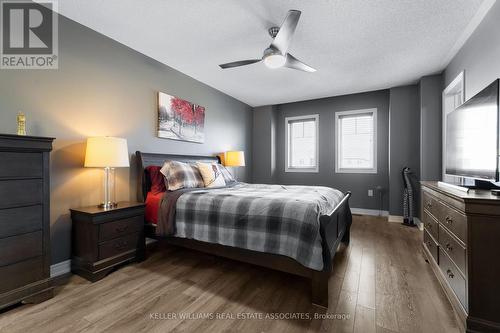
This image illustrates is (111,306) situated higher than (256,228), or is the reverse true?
(256,228)

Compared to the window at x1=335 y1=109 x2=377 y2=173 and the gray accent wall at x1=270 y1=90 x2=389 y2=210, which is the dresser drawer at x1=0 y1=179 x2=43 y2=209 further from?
the window at x1=335 y1=109 x2=377 y2=173

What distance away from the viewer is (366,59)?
3209 millimetres

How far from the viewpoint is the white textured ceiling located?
7.07 feet

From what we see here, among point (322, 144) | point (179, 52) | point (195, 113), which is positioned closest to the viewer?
point (179, 52)

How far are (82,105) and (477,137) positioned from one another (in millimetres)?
3734

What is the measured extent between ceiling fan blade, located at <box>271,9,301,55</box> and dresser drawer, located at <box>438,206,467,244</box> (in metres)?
1.94

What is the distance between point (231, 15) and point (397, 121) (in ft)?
12.1

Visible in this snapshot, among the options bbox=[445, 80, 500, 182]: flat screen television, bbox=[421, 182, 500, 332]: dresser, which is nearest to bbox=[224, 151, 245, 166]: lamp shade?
bbox=[445, 80, 500, 182]: flat screen television

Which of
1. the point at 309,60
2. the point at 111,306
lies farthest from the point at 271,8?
the point at 111,306

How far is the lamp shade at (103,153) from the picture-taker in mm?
2246

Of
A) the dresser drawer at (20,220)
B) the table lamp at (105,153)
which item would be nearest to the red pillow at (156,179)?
the table lamp at (105,153)

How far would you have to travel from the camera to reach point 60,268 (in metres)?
2.23

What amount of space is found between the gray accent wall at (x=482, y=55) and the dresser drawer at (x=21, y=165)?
13.0ft

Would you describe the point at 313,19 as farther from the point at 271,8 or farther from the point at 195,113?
the point at 195,113
